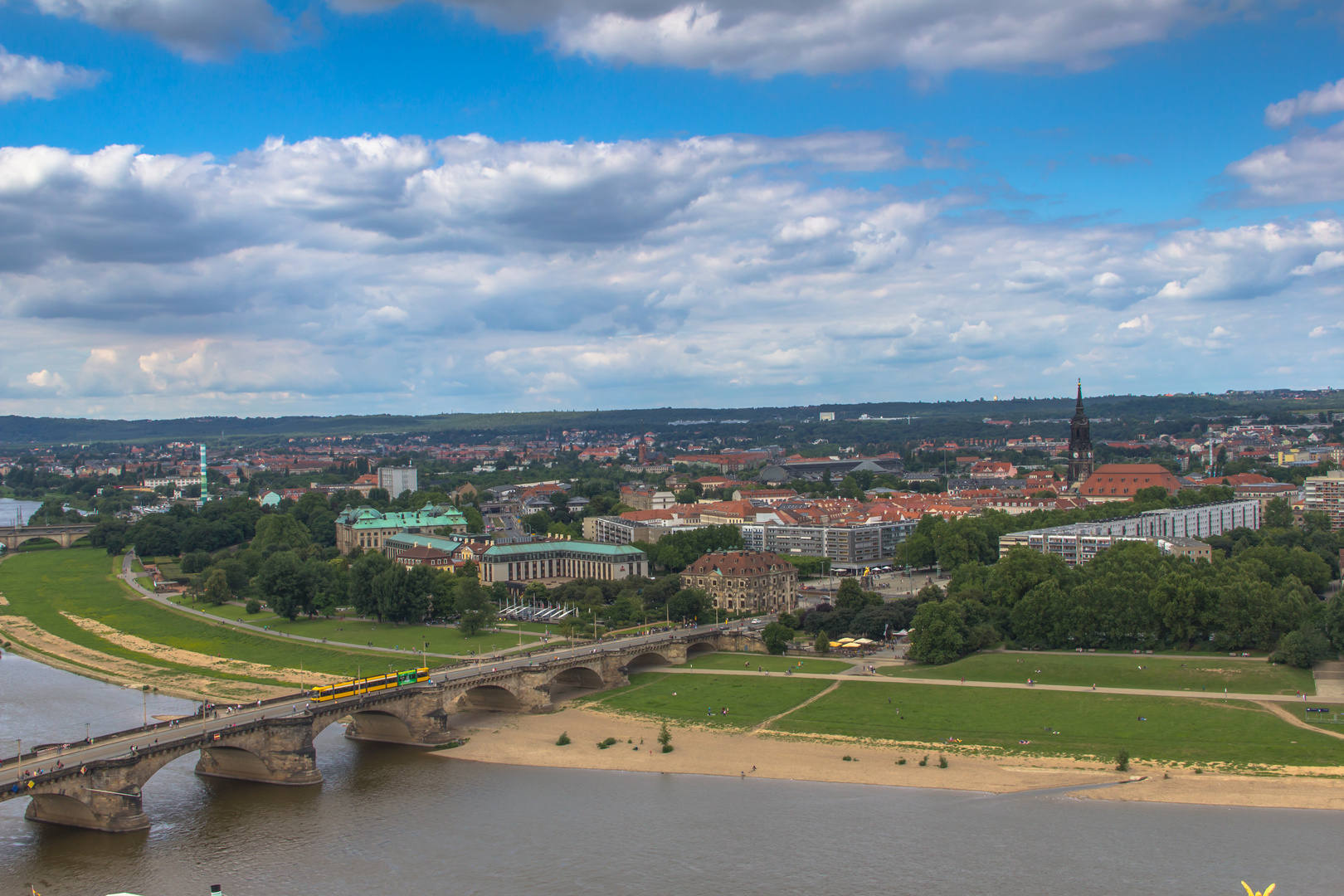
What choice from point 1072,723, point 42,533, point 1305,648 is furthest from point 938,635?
point 42,533

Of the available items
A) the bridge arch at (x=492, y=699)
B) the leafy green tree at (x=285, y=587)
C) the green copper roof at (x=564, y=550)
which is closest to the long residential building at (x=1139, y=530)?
the green copper roof at (x=564, y=550)

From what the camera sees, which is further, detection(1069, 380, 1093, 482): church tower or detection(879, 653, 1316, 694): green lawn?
detection(1069, 380, 1093, 482): church tower

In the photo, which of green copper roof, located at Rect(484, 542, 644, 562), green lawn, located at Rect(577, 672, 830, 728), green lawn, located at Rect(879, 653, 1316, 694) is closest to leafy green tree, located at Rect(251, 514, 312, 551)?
green copper roof, located at Rect(484, 542, 644, 562)

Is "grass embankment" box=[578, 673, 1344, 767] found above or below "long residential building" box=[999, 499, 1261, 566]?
below

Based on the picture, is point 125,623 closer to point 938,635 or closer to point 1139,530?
point 938,635

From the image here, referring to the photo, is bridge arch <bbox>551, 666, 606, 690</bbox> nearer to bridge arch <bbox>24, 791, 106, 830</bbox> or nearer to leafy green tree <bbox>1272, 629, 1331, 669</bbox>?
bridge arch <bbox>24, 791, 106, 830</bbox>

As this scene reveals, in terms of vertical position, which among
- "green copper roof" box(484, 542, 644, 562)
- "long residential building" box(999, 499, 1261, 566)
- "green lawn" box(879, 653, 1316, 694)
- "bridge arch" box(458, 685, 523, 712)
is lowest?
"bridge arch" box(458, 685, 523, 712)

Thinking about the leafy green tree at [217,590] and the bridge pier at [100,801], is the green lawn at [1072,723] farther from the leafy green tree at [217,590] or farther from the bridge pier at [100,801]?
the leafy green tree at [217,590]
